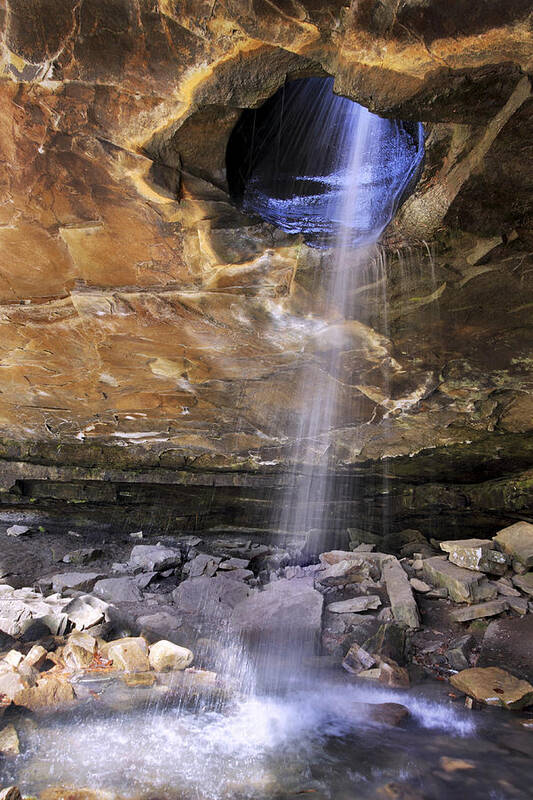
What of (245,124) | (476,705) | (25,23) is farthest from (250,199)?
(476,705)

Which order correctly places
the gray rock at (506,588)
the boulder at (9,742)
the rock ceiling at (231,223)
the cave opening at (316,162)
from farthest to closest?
the gray rock at (506,588) < the cave opening at (316,162) < the boulder at (9,742) < the rock ceiling at (231,223)

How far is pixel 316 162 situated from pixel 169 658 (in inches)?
186

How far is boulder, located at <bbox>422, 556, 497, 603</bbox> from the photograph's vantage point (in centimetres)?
596

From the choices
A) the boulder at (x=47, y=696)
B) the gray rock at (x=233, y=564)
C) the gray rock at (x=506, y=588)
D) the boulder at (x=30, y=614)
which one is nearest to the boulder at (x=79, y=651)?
the boulder at (x=30, y=614)

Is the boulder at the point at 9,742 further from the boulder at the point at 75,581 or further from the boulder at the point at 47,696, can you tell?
the boulder at the point at 75,581

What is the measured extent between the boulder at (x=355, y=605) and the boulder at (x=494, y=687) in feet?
4.79

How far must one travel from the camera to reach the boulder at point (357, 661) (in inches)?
181

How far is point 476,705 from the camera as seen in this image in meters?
3.89

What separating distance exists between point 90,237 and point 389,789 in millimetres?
4037

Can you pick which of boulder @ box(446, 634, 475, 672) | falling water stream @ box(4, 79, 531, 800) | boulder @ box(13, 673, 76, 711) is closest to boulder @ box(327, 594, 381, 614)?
boulder @ box(446, 634, 475, 672)

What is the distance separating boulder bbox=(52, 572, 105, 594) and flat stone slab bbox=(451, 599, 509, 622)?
5183 millimetres

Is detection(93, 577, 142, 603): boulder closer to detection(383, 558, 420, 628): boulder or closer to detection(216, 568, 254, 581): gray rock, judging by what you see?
detection(216, 568, 254, 581): gray rock

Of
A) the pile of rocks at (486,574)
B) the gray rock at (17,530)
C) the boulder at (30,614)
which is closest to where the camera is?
the boulder at (30,614)

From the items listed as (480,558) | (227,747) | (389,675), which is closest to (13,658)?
(227,747)
